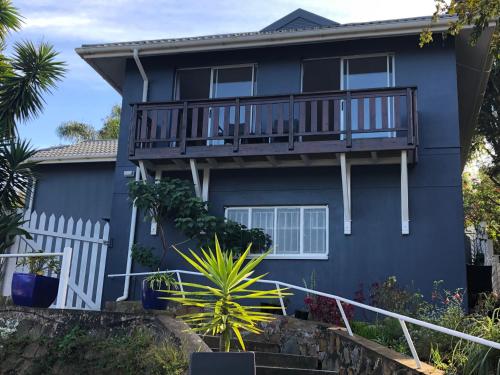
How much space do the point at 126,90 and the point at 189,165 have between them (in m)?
2.62

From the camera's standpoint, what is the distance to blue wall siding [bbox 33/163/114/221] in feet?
45.0

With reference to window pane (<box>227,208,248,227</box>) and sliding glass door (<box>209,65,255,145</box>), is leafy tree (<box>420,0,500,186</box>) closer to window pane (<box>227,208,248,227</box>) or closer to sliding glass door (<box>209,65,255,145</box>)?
sliding glass door (<box>209,65,255,145</box>)

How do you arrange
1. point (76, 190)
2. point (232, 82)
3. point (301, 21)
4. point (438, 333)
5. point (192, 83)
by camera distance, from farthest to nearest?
point (76, 190)
point (301, 21)
point (192, 83)
point (232, 82)
point (438, 333)

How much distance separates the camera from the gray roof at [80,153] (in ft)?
44.5

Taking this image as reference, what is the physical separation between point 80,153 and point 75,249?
4.55 metres

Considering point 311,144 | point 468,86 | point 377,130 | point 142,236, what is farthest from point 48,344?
point 468,86

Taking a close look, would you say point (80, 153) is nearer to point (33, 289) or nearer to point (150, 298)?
point (33, 289)

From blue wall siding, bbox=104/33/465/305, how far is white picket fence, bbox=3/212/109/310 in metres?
0.43

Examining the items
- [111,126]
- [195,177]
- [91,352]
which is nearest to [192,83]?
[195,177]

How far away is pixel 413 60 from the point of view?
1071 cm

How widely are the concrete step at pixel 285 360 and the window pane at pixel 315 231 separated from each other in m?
3.76

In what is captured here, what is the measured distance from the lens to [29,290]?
769cm

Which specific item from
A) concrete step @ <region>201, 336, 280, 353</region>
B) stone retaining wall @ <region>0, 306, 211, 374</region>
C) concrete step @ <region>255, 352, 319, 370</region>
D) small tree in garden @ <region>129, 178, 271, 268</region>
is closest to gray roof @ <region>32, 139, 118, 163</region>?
small tree in garden @ <region>129, 178, 271, 268</region>

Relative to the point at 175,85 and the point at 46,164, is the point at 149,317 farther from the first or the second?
the point at 46,164
